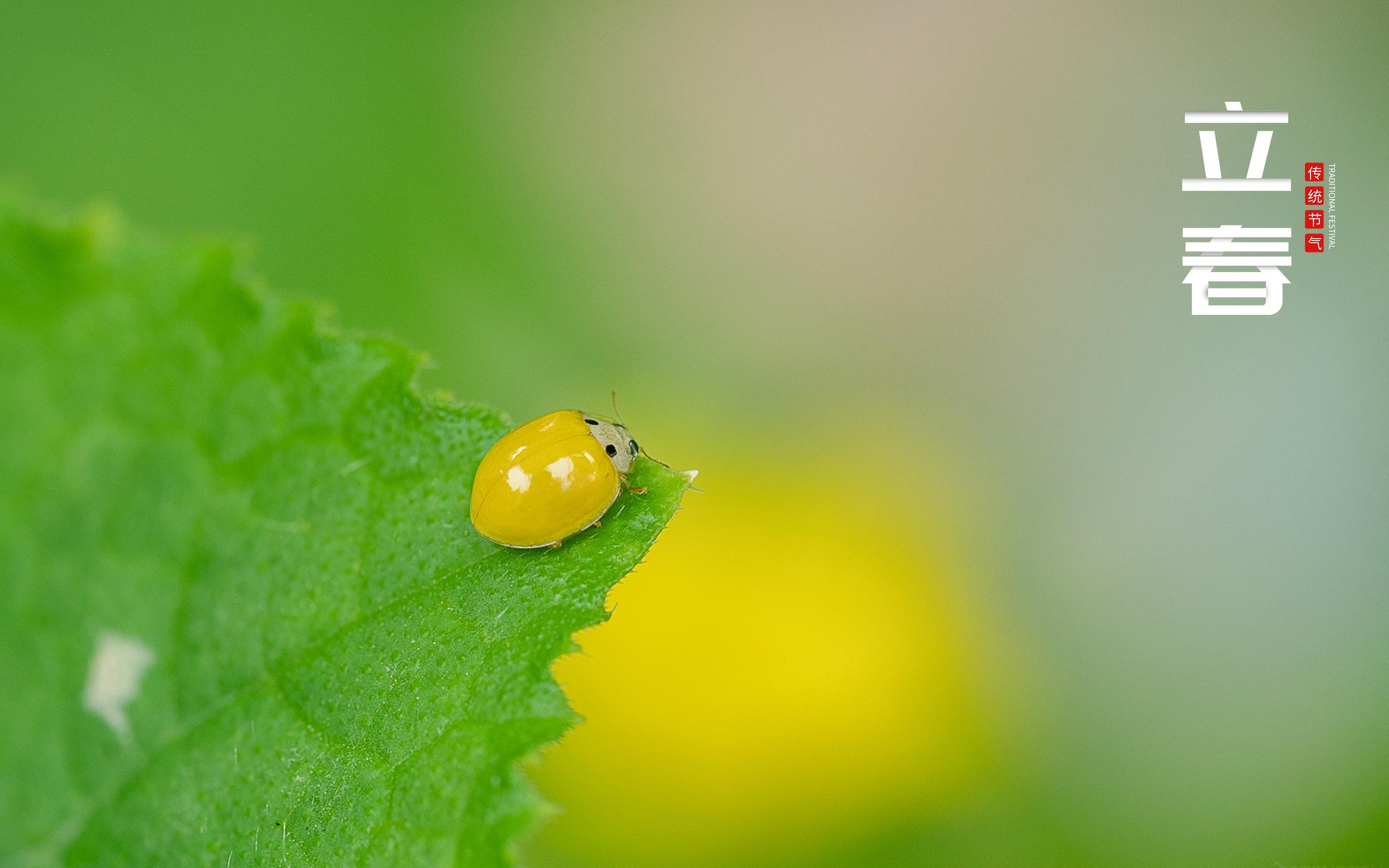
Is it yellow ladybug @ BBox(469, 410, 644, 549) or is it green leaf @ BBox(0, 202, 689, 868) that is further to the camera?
yellow ladybug @ BBox(469, 410, 644, 549)

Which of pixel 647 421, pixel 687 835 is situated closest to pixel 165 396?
pixel 687 835

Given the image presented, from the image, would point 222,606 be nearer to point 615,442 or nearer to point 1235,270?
point 615,442

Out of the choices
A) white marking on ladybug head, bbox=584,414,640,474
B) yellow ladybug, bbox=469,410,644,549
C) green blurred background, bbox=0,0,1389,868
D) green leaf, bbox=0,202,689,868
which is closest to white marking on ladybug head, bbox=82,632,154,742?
→ green leaf, bbox=0,202,689,868

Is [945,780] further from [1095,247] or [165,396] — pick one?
[165,396]

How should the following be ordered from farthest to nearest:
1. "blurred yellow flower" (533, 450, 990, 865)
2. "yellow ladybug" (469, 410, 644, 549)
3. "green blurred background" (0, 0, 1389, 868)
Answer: "green blurred background" (0, 0, 1389, 868) → "blurred yellow flower" (533, 450, 990, 865) → "yellow ladybug" (469, 410, 644, 549)

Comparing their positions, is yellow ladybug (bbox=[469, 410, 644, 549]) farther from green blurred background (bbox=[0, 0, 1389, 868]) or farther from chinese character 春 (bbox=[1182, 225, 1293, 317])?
chinese character 春 (bbox=[1182, 225, 1293, 317])

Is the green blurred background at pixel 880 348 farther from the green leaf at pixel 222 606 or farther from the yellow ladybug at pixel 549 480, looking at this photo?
the green leaf at pixel 222 606

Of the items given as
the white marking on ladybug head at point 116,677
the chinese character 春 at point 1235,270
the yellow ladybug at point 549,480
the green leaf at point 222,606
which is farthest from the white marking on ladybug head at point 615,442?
the chinese character 春 at point 1235,270

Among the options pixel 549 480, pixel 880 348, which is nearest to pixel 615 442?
pixel 549 480
